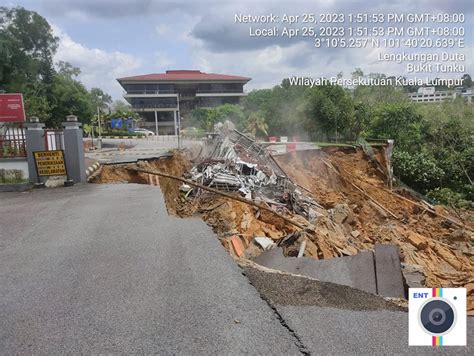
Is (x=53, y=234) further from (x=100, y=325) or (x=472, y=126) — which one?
(x=472, y=126)

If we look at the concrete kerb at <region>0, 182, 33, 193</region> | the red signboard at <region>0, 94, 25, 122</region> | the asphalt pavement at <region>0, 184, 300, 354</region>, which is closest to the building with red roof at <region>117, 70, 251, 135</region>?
the red signboard at <region>0, 94, 25, 122</region>

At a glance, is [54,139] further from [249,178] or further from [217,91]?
[217,91]

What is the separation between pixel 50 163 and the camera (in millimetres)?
11188

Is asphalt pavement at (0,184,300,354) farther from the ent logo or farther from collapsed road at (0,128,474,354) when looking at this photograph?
the ent logo

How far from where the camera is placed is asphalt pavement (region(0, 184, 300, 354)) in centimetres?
333

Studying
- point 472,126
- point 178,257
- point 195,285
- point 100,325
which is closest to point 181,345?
point 100,325

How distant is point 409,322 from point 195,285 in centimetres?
223

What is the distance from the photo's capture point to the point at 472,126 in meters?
23.7

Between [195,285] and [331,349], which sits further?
[195,285]

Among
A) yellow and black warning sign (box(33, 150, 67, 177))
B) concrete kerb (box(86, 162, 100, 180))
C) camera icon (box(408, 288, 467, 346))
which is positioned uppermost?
yellow and black warning sign (box(33, 150, 67, 177))

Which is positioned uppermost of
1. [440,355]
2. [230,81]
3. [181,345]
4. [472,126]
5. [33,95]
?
[230,81]

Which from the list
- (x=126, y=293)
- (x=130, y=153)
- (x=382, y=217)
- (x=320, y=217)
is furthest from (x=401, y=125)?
(x=126, y=293)

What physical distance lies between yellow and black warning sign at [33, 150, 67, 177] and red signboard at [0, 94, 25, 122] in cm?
181

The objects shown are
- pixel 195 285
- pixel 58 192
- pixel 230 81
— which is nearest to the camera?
pixel 195 285
